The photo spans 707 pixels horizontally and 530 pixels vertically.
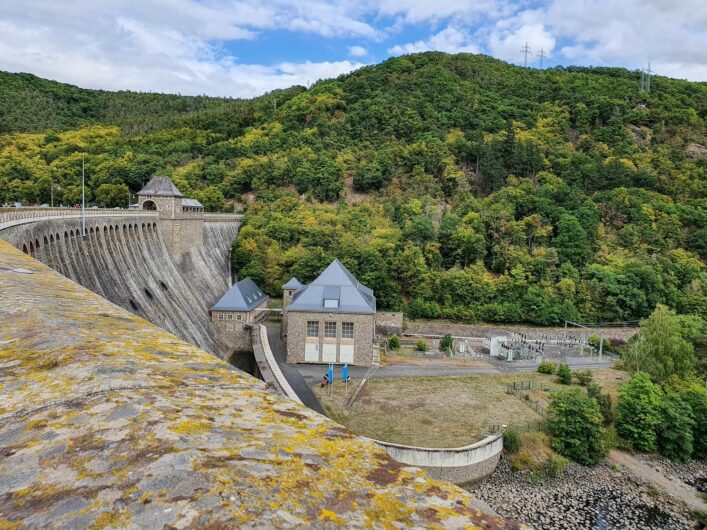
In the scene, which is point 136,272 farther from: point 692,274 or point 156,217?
point 692,274

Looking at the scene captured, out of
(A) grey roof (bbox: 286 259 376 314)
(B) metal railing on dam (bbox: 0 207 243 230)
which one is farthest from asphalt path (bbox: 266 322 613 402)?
(B) metal railing on dam (bbox: 0 207 243 230)

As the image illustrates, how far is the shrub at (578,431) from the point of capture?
24.6 meters

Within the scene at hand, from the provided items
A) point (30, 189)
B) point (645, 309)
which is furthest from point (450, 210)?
point (30, 189)

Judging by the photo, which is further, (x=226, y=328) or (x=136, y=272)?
(x=226, y=328)

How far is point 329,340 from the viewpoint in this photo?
32406 millimetres

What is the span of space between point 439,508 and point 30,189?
251 feet

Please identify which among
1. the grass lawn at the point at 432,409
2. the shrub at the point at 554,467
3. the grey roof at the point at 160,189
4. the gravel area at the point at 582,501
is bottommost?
the gravel area at the point at 582,501

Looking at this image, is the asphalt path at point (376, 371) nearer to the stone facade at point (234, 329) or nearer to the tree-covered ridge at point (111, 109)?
the stone facade at point (234, 329)

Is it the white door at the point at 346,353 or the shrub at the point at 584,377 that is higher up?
the white door at the point at 346,353

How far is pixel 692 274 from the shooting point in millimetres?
52250

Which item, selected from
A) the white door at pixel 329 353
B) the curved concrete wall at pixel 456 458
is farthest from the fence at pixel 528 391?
the white door at pixel 329 353

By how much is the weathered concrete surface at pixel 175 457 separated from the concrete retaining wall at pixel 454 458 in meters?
18.0

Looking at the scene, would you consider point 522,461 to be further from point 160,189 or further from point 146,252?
point 160,189

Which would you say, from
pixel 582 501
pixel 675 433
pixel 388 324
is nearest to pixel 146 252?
pixel 388 324
